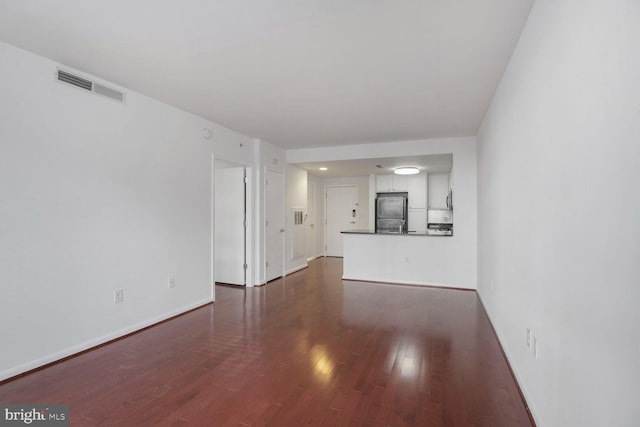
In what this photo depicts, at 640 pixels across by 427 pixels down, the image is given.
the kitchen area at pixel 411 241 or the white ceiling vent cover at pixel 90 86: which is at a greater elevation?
the white ceiling vent cover at pixel 90 86

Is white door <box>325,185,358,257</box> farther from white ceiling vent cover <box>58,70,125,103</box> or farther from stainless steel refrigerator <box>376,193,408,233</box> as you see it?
white ceiling vent cover <box>58,70,125,103</box>

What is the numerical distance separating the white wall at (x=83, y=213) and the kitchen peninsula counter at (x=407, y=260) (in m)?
3.09

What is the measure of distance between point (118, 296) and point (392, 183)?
6.42 metres

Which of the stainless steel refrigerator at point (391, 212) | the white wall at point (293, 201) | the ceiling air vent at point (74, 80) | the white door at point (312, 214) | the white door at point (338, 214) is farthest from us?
the white door at point (338, 214)

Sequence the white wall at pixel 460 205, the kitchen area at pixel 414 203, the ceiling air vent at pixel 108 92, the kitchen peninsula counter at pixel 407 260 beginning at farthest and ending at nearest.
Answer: the kitchen area at pixel 414 203
the kitchen peninsula counter at pixel 407 260
the white wall at pixel 460 205
the ceiling air vent at pixel 108 92

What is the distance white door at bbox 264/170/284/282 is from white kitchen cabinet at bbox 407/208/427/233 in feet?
11.1

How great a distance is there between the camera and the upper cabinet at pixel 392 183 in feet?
26.2

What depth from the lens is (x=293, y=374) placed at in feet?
8.26

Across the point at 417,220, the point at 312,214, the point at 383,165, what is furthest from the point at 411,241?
the point at 312,214

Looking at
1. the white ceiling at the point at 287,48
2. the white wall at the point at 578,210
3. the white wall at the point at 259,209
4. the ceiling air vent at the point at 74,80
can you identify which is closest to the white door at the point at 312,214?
the white wall at the point at 259,209

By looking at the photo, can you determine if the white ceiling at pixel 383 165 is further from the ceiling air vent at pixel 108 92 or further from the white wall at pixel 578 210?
the ceiling air vent at pixel 108 92

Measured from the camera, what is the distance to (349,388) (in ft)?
7.59

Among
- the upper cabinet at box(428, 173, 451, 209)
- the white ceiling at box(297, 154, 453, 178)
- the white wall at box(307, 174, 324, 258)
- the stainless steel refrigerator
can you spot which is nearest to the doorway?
the white ceiling at box(297, 154, 453, 178)

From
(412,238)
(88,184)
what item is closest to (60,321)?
(88,184)
